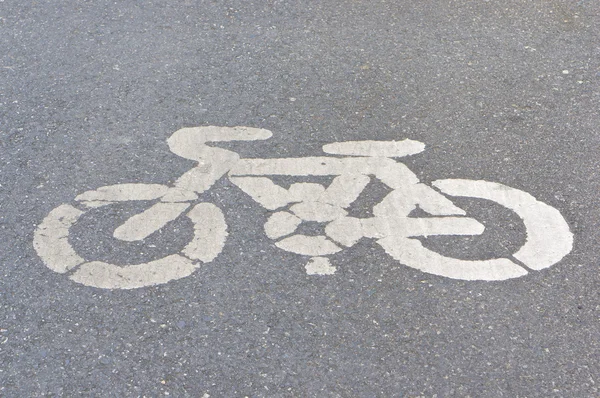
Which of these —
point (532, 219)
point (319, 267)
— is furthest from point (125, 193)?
point (532, 219)

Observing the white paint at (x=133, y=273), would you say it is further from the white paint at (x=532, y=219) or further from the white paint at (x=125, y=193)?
the white paint at (x=532, y=219)

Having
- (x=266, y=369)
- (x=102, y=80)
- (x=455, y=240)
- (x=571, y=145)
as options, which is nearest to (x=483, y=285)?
(x=455, y=240)

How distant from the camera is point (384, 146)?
3523 millimetres

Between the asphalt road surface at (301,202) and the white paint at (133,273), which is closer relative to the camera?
the asphalt road surface at (301,202)

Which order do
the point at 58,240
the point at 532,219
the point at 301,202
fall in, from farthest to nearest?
the point at 301,202
the point at 532,219
the point at 58,240

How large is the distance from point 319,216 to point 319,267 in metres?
0.34

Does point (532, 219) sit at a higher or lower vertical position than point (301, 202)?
higher

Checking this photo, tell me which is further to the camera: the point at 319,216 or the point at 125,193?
the point at 125,193

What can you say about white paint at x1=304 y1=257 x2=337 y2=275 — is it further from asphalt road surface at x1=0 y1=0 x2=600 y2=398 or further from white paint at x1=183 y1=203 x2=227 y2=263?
white paint at x1=183 y1=203 x2=227 y2=263

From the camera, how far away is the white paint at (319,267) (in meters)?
2.75

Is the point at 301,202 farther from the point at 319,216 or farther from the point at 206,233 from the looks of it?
the point at 206,233

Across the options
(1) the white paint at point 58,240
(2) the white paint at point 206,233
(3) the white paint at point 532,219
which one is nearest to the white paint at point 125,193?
(1) the white paint at point 58,240

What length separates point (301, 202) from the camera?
314 cm

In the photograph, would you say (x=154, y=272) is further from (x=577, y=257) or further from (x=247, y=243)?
(x=577, y=257)
